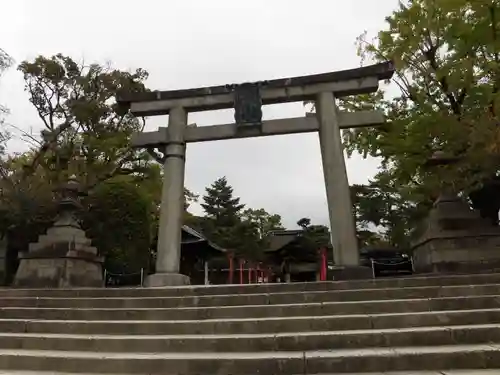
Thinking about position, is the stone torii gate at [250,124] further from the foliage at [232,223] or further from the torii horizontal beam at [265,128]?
the foliage at [232,223]

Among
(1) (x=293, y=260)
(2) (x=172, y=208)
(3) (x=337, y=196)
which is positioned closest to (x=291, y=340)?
(3) (x=337, y=196)

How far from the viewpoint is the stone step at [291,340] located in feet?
14.7

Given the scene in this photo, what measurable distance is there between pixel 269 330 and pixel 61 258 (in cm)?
774

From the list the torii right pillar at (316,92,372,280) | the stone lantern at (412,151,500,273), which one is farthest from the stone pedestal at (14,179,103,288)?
the stone lantern at (412,151,500,273)

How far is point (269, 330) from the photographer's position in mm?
5098

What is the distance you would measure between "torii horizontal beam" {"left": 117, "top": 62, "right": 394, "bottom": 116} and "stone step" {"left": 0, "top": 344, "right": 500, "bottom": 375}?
7232 mm

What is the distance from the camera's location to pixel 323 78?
10344 millimetres

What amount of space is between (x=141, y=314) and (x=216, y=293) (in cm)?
128

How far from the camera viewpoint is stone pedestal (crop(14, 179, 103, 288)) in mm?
10875

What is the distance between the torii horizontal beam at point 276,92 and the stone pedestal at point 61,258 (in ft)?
11.0

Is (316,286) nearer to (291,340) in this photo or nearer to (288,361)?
(291,340)

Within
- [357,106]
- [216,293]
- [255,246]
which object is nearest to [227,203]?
[255,246]

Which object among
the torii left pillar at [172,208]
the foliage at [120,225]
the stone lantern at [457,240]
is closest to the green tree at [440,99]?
the stone lantern at [457,240]

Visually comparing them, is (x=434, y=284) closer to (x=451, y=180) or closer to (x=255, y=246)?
(x=451, y=180)
